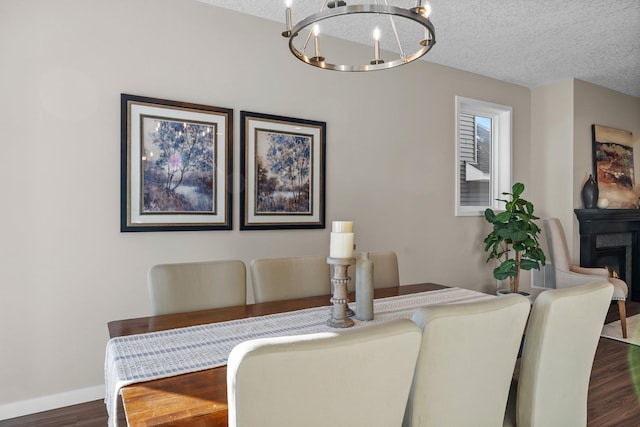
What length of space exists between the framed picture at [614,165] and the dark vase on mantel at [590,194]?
316 mm

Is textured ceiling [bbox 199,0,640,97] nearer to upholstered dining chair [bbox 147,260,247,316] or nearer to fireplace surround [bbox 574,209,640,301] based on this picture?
fireplace surround [bbox 574,209,640,301]

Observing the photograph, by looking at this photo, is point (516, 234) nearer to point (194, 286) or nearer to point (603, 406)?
point (603, 406)

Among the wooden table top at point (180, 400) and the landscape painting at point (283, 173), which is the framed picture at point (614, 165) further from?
the wooden table top at point (180, 400)

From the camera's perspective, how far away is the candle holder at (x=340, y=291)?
1.60 meters

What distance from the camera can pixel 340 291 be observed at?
5.36 ft

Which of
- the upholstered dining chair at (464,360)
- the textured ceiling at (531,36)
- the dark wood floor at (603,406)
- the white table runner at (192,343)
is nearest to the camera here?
the upholstered dining chair at (464,360)

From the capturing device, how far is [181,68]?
2.74 meters

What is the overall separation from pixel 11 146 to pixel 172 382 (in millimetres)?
1944

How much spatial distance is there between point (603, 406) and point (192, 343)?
2571 millimetres

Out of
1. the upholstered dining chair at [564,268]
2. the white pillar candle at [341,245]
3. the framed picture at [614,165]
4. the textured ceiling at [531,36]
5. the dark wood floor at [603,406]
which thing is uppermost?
the textured ceiling at [531,36]

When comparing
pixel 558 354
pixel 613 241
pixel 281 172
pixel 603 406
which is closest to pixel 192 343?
pixel 558 354

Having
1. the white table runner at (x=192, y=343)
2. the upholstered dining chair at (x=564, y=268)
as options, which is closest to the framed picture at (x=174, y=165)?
the white table runner at (x=192, y=343)

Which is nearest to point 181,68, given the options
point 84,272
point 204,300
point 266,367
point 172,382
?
point 84,272

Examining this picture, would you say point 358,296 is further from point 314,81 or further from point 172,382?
point 314,81
